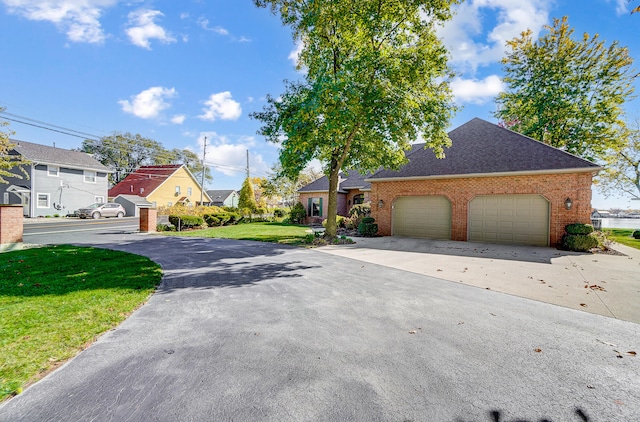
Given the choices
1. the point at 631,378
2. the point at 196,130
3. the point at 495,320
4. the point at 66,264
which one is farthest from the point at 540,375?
the point at 196,130

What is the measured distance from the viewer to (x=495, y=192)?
12672 mm

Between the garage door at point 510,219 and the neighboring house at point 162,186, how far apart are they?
35582 mm

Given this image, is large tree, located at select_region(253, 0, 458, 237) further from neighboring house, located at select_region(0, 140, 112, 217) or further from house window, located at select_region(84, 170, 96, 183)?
house window, located at select_region(84, 170, 96, 183)

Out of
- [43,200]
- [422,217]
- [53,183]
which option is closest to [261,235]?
[422,217]

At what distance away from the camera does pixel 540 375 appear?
277 centimetres

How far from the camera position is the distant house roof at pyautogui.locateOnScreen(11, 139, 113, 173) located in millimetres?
26672

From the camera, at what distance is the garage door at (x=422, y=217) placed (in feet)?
46.0

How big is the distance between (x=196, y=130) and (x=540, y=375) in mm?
39332

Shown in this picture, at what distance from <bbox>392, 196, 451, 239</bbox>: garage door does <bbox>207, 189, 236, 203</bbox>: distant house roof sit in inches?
1677

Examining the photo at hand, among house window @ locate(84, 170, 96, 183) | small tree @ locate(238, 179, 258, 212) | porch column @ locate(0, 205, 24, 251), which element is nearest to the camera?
porch column @ locate(0, 205, 24, 251)

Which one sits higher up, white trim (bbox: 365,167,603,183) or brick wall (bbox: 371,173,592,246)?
white trim (bbox: 365,167,603,183)

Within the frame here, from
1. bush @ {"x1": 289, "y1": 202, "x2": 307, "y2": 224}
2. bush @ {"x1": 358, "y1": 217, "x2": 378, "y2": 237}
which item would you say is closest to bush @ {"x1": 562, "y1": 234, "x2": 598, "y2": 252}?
bush @ {"x1": 358, "y1": 217, "x2": 378, "y2": 237}

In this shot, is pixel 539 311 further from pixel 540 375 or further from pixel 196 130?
pixel 196 130

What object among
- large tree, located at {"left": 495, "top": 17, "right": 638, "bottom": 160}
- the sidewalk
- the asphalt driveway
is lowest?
the asphalt driveway
